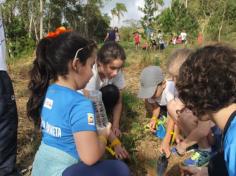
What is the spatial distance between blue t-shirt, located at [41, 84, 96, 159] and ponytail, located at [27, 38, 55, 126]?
0.50ft

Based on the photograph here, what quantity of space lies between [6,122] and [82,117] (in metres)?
0.87

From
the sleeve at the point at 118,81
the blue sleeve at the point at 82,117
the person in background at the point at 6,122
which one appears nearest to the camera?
the blue sleeve at the point at 82,117

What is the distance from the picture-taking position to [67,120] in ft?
5.67

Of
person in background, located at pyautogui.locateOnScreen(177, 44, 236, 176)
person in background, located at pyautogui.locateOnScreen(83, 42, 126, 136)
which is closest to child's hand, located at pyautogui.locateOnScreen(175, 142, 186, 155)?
person in background, located at pyautogui.locateOnScreen(83, 42, 126, 136)

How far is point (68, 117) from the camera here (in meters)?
1.72

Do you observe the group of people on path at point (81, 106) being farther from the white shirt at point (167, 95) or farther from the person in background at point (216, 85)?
the white shirt at point (167, 95)

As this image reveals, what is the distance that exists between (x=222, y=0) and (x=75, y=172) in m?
20.0

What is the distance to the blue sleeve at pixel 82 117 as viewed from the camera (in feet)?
5.48

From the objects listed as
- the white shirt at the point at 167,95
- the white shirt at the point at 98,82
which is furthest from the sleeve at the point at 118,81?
the white shirt at the point at 167,95

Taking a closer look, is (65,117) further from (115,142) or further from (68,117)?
(115,142)

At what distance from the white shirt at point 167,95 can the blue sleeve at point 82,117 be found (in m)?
1.49

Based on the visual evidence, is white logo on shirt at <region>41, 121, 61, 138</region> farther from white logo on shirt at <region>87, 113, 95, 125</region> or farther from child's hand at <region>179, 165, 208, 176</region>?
child's hand at <region>179, 165, 208, 176</region>

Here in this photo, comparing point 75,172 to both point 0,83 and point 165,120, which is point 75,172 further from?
point 165,120

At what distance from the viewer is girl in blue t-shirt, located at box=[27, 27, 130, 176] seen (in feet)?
5.55
